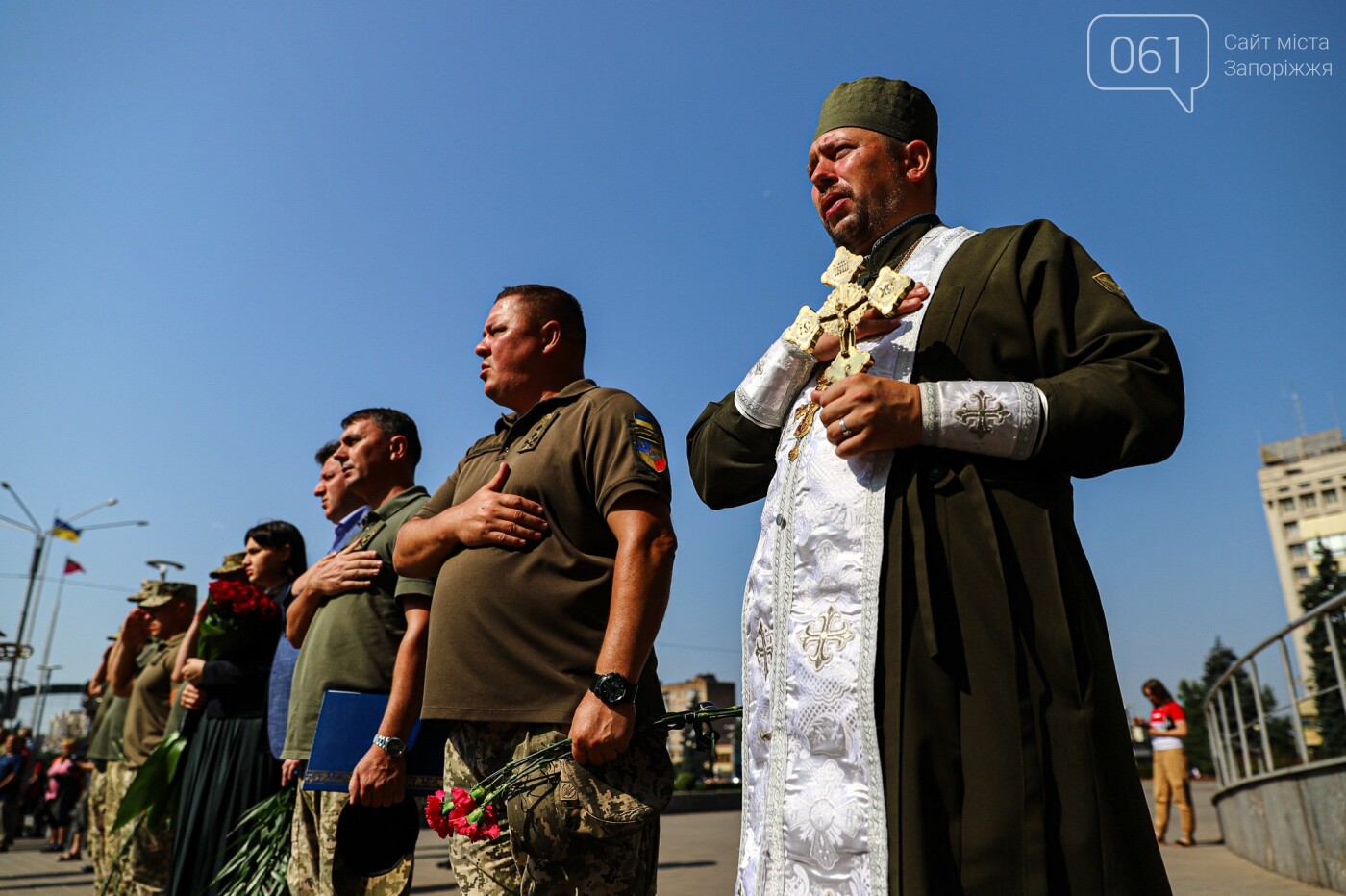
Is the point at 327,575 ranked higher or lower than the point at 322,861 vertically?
higher

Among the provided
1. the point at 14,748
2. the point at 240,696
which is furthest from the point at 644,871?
the point at 14,748

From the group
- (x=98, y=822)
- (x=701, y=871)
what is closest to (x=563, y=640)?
(x=701, y=871)

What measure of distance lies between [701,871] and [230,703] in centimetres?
529

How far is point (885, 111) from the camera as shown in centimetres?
240

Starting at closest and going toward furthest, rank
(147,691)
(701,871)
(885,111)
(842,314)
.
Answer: (842,314) → (885,111) → (147,691) → (701,871)

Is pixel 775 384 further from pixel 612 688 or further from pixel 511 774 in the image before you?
pixel 511 774

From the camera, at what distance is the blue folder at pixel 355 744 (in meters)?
3.47

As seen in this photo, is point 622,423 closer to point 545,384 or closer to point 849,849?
point 545,384

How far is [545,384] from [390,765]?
1.33 meters

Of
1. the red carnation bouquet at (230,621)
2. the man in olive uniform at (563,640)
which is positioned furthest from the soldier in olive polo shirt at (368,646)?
the red carnation bouquet at (230,621)

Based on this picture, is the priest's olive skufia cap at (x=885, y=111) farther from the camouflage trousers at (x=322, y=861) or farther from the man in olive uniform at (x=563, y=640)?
the camouflage trousers at (x=322, y=861)

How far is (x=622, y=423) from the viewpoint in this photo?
310 centimetres

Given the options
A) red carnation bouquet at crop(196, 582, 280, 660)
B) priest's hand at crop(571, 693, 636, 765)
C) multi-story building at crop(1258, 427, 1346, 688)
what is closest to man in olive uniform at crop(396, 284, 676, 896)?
priest's hand at crop(571, 693, 636, 765)

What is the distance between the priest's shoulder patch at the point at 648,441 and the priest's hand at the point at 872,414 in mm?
1152
